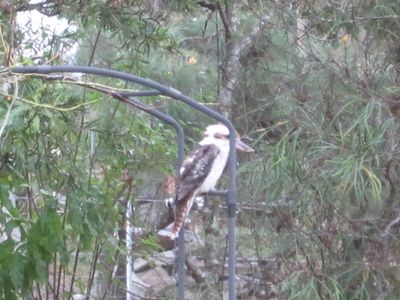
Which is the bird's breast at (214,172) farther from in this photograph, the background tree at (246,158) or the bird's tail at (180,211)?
the background tree at (246,158)

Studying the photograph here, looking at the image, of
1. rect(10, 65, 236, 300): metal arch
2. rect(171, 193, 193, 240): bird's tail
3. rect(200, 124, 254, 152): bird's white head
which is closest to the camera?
rect(10, 65, 236, 300): metal arch

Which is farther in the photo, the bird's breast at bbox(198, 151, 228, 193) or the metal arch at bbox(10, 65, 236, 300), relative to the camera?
the bird's breast at bbox(198, 151, 228, 193)

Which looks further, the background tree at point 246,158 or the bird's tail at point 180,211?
the background tree at point 246,158

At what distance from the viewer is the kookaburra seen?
222 cm

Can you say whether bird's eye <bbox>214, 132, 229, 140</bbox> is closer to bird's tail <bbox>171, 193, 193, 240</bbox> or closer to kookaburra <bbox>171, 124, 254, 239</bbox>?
kookaburra <bbox>171, 124, 254, 239</bbox>

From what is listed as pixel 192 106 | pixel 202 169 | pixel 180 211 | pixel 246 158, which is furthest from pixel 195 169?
pixel 246 158

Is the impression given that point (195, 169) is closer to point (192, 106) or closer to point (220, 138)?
point (220, 138)

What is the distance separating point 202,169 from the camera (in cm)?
227

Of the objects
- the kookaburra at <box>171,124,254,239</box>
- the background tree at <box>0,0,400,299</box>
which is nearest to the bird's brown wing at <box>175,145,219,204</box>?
the kookaburra at <box>171,124,254,239</box>

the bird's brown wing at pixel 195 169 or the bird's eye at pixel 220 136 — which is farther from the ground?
the bird's eye at pixel 220 136

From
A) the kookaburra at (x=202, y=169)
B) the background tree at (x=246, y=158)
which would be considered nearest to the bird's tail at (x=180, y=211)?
the kookaburra at (x=202, y=169)

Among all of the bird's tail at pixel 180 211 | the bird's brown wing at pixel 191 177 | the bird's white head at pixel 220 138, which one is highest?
the bird's white head at pixel 220 138

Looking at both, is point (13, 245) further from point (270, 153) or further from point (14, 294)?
point (270, 153)

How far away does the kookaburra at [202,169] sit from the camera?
7.28 feet
